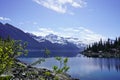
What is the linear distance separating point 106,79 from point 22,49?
50963 mm

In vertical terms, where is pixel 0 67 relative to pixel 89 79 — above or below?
above

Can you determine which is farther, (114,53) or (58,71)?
(114,53)

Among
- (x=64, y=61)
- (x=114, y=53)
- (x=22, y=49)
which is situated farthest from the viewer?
(x=114, y=53)

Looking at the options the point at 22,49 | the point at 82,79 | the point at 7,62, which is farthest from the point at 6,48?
the point at 82,79

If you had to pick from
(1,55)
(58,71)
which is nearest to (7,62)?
(1,55)

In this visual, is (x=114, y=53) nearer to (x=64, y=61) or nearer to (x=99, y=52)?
(x=99, y=52)

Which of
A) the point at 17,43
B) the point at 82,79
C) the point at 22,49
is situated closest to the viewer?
the point at 22,49

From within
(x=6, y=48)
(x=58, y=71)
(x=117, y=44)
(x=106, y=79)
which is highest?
(x=117, y=44)

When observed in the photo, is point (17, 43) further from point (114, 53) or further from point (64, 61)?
point (114, 53)

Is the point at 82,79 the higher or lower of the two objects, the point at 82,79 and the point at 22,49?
the lower

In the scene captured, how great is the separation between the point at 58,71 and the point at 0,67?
4.05ft

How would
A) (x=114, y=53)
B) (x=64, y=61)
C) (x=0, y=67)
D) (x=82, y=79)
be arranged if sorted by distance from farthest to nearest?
1. (x=114, y=53)
2. (x=82, y=79)
3. (x=64, y=61)
4. (x=0, y=67)

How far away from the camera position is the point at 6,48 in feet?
17.9

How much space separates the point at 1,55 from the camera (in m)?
4.90
